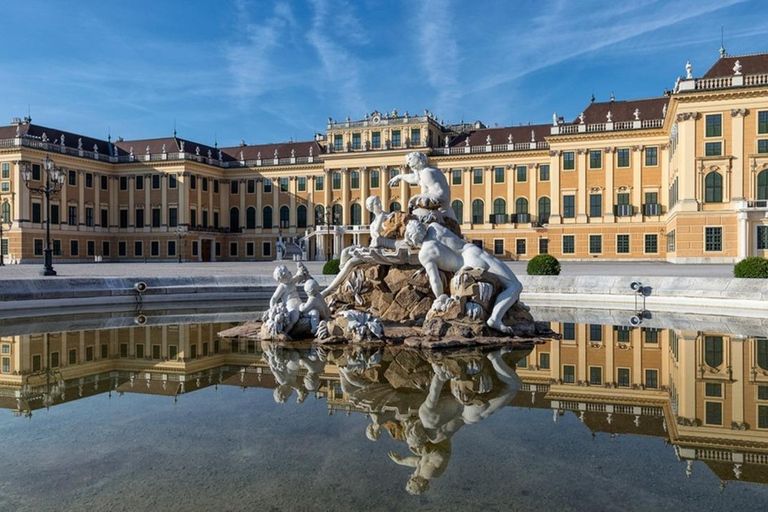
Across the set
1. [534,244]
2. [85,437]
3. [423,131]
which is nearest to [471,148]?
[423,131]

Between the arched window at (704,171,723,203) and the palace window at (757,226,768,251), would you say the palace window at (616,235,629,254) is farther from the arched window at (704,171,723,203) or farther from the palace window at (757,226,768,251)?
the palace window at (757,226,768,251)

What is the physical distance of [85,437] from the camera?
5.10m

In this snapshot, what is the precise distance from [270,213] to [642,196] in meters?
39.5

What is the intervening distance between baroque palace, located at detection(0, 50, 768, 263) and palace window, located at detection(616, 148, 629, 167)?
89mm

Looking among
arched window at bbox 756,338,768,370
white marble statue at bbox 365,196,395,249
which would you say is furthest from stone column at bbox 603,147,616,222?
arched window at bbox 756,338,768,370

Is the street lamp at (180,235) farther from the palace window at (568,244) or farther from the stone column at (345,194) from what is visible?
the palace window at (568,244)

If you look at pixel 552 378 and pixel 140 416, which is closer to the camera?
pixel 140 416

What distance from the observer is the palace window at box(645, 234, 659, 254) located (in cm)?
4997

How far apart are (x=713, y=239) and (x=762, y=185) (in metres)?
4.53

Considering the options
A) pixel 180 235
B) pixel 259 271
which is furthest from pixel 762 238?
pixel 180 235

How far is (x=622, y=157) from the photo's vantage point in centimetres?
5191

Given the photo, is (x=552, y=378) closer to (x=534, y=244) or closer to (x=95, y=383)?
(x=95, y=383)

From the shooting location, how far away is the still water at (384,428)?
3967mm

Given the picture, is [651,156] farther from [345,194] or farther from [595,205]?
[345,194]
